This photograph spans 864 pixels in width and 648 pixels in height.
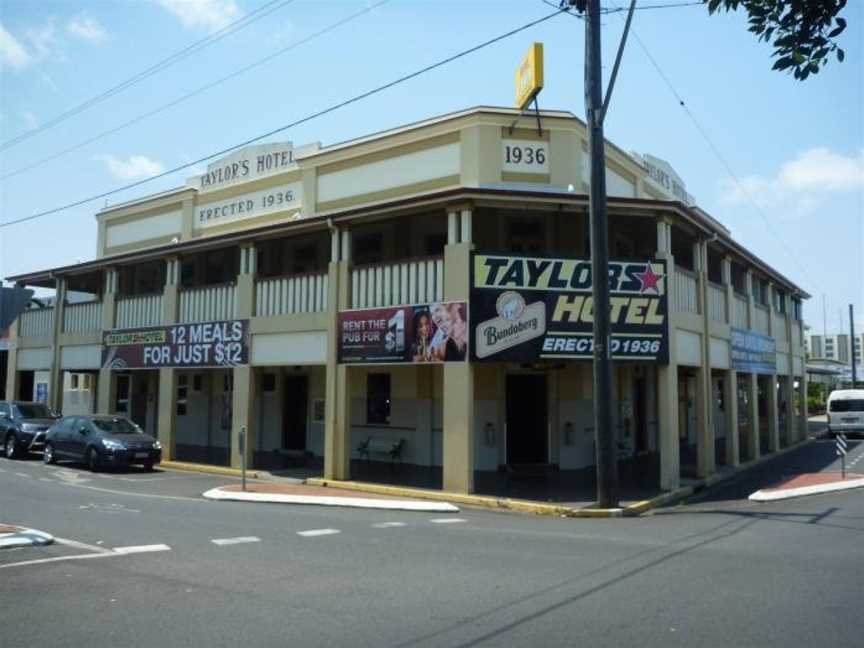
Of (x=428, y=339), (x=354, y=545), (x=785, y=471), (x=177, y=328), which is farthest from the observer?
(x=177, y=328)

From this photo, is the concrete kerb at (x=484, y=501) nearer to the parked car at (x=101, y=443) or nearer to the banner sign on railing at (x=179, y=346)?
the banner sign on railing at (x=179, y=346)

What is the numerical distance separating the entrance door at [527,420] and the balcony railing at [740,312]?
6.44 m

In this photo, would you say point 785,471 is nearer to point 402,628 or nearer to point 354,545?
point 354,545

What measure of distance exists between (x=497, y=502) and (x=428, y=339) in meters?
3.82

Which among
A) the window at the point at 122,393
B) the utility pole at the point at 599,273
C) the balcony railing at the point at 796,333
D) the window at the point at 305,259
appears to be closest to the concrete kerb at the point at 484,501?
the utility pole at the point at 599,273

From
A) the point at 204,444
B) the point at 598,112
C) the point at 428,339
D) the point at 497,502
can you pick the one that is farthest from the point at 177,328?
the point at 598,112

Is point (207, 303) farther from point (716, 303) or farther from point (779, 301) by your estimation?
point (779, 301)

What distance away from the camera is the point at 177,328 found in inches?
880

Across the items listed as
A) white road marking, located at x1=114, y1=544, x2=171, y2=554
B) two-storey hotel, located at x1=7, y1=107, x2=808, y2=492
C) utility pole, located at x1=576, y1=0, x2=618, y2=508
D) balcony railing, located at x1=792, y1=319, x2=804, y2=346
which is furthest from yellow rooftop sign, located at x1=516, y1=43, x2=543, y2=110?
balcony railing, located at x1=792, y1=319, x2=804, y2=346

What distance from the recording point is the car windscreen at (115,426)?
67.4 ft

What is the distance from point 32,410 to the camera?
966 inches

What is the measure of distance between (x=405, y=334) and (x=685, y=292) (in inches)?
268

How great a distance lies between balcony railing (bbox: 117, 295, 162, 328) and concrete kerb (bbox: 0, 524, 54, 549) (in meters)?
13.5

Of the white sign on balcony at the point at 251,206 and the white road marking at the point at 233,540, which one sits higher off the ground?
the white sign on balcony at the point at 251,206
